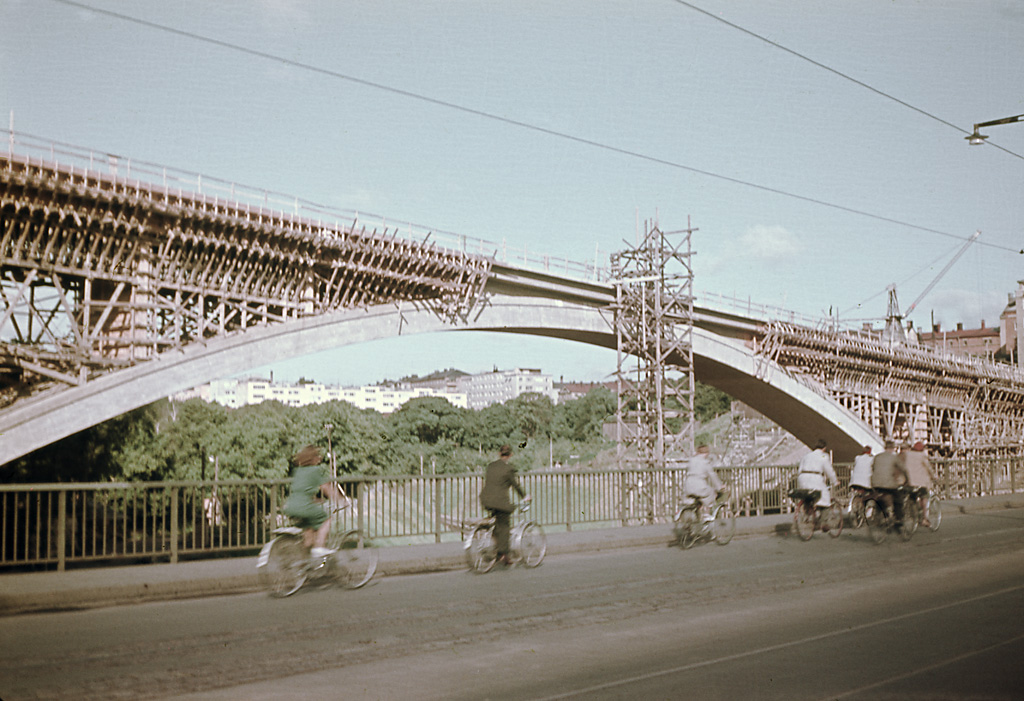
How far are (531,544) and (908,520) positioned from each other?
798cm

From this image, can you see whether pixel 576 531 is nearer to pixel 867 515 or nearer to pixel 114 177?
pixel 867 515

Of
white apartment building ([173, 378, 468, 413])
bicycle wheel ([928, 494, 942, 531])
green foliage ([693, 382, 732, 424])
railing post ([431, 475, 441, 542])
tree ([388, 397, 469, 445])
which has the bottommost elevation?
bicycle wheel ([928, 494, 942, 531])

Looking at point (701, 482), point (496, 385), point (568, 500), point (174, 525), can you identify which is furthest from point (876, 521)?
point (496, 385)

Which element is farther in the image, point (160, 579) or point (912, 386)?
point (912, 386)

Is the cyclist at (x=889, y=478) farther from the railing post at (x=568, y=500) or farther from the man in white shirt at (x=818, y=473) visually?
the railing post at (x=568, y=500)

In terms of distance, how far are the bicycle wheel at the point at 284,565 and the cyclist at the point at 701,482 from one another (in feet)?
25.3

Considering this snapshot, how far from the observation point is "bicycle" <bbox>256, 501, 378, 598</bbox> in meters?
10.1

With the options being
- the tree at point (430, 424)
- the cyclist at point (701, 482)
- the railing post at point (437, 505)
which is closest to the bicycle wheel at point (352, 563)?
the railing post at point (437, 505)

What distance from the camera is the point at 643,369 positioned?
4503 cm

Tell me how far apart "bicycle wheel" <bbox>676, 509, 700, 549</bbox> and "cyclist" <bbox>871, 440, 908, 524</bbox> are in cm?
346

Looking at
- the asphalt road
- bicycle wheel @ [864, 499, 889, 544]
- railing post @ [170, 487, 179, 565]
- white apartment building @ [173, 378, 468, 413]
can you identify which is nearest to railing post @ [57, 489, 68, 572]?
railing post @ [170, 487, 179, 565]

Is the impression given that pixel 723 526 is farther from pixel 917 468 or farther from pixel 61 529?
pixel 61 529

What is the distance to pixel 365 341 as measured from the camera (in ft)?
117

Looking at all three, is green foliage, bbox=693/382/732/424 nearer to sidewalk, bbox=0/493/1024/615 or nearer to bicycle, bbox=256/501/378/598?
sidewalk, bbox=0/493/1024/615
